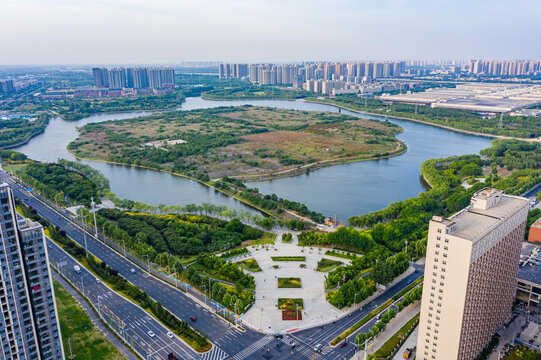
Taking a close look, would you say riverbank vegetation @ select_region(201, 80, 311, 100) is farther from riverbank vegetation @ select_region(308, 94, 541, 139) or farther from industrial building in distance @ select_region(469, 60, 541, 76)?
industrial building in distance @ select_region(469, 60, 541, 76)

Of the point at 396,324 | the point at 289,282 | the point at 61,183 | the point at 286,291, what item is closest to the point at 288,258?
the point at 289,282

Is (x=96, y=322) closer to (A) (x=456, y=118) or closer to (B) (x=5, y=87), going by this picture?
(A) (x=456, y=118)

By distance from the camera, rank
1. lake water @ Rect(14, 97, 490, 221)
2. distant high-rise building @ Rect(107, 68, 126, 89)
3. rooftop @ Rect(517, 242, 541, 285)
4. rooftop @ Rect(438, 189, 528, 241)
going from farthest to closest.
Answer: distant high-rise building @ Rect(107, 68, 126, 89)
lake water @ Rect(14, 97, 490, 221)
rooftop @ Rect(517, 242, 541, 285)
rooftop @ Rect(438, 189, 528, 241)

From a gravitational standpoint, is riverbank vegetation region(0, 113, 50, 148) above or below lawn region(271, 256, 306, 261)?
above

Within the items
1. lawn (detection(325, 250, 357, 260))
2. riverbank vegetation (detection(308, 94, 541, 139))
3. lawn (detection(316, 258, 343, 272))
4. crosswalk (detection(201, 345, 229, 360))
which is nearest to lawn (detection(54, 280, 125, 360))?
crosswalk (detection(201, 345, 229, 360))

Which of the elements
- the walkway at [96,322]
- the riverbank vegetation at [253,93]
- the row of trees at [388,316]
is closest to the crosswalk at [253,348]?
the row of trees at [388,316]

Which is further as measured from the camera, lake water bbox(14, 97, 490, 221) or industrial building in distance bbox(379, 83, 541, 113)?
industrial building in distance bbox(379, 83, 541, 113)

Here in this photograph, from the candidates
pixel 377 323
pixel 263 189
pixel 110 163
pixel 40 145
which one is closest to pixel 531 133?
pixel 263 189

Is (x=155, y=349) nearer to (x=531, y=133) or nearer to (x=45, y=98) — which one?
(x=531, y=133)
